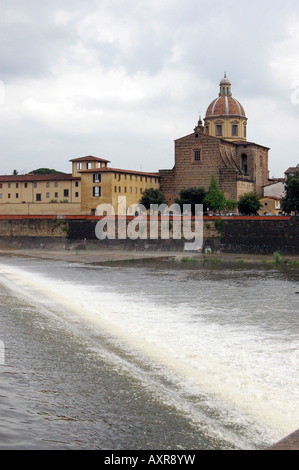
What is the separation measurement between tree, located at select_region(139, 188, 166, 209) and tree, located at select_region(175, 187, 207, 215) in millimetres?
2272

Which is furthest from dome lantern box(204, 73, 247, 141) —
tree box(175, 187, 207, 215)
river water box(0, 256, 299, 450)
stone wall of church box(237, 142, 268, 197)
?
river water box(0, 256, 299, 450)

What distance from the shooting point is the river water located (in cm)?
857

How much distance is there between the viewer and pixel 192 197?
73.0 m

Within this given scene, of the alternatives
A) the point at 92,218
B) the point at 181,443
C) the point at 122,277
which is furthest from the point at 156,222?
the point at 181,443

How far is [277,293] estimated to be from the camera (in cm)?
2444

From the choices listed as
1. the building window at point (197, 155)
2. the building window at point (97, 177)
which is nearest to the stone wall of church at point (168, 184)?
the building window at point (197, 155)

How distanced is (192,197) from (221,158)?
7165mm

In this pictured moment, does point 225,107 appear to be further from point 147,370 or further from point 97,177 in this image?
point 147,370

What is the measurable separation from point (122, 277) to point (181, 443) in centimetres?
2309

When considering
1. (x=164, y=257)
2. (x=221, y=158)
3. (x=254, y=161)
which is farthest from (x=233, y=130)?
(x=164, y=257)

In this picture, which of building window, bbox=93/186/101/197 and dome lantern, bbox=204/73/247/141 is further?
dome lantern, bbox=204/73/247/141

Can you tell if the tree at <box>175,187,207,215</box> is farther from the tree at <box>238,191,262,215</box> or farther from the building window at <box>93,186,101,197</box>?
the building window at <box>93,186,101,197</box>

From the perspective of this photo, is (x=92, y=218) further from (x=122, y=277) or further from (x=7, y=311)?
(x=7, y=311)

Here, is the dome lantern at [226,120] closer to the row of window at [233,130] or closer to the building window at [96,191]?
the row of window at [233,130]
